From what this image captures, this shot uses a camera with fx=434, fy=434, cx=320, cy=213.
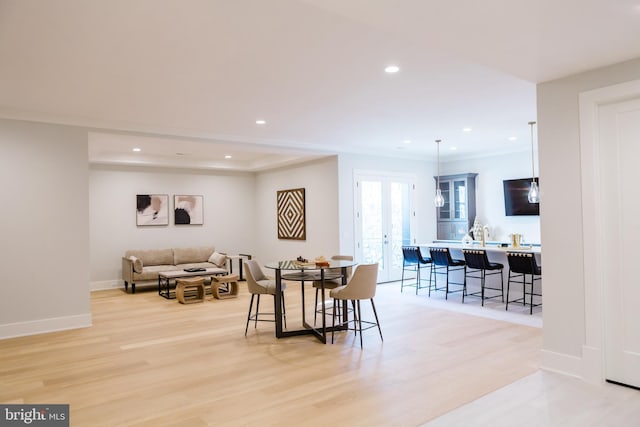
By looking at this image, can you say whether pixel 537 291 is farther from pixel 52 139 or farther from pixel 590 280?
pixel 52 139

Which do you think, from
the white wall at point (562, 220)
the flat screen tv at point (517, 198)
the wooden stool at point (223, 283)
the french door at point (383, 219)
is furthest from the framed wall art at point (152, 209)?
the white wall at point (562, 220)

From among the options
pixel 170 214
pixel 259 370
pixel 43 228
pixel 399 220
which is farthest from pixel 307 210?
pixel 259 370

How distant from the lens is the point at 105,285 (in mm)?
A: 8648

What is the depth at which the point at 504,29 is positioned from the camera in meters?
2.66

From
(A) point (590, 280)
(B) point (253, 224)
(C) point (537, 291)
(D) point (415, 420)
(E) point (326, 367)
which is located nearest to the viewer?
(D) point (415, 420)

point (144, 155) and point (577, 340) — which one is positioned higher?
point (144, 155)

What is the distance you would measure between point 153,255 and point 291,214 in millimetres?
2942

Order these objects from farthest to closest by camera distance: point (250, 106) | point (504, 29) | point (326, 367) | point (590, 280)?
point (250, 106)
point (326, 367)
point (590, 280)
point (504, 29)

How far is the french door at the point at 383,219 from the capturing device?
8227 mm

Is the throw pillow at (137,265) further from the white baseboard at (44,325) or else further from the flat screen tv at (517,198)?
the flat screen tv at (517,198)

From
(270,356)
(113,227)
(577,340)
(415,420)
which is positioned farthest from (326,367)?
(113,227)

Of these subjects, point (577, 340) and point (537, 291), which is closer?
point (577, 340)

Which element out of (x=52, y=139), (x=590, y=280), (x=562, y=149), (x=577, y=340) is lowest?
(x=577, y=340)

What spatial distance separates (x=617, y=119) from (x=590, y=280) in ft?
4.13
